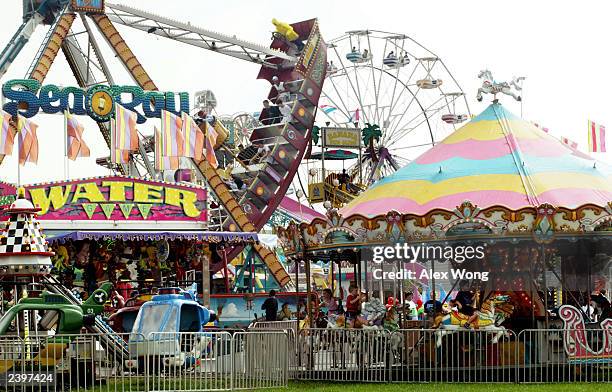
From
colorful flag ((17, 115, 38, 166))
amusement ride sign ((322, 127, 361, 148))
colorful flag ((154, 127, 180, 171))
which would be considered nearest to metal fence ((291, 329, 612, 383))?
colorful flag ((17, 115, 38, 166))

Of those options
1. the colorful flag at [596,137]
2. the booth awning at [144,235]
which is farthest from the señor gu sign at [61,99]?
the colorful flag at [596,137]

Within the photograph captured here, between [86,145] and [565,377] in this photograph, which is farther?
[86,145]

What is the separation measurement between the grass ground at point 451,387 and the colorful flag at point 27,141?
1735 cm

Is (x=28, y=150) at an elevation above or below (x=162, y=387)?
above

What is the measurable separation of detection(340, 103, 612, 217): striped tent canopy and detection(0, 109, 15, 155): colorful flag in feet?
47.3

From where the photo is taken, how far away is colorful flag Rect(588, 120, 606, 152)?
2748 cm

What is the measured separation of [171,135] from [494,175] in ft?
56.6

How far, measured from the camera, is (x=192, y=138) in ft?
121

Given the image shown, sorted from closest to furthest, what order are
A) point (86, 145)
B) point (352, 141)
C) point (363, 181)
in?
point (86, 145)
point (352, 141)
point (363, 181)

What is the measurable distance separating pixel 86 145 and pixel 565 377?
2064cm

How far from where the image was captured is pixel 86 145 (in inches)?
1414

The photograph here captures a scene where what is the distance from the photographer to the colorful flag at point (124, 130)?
35.5m

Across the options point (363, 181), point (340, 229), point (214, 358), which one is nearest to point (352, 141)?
point (363, 181)

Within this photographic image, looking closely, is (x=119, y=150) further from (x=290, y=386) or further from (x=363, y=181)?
(x=363, y=181)
